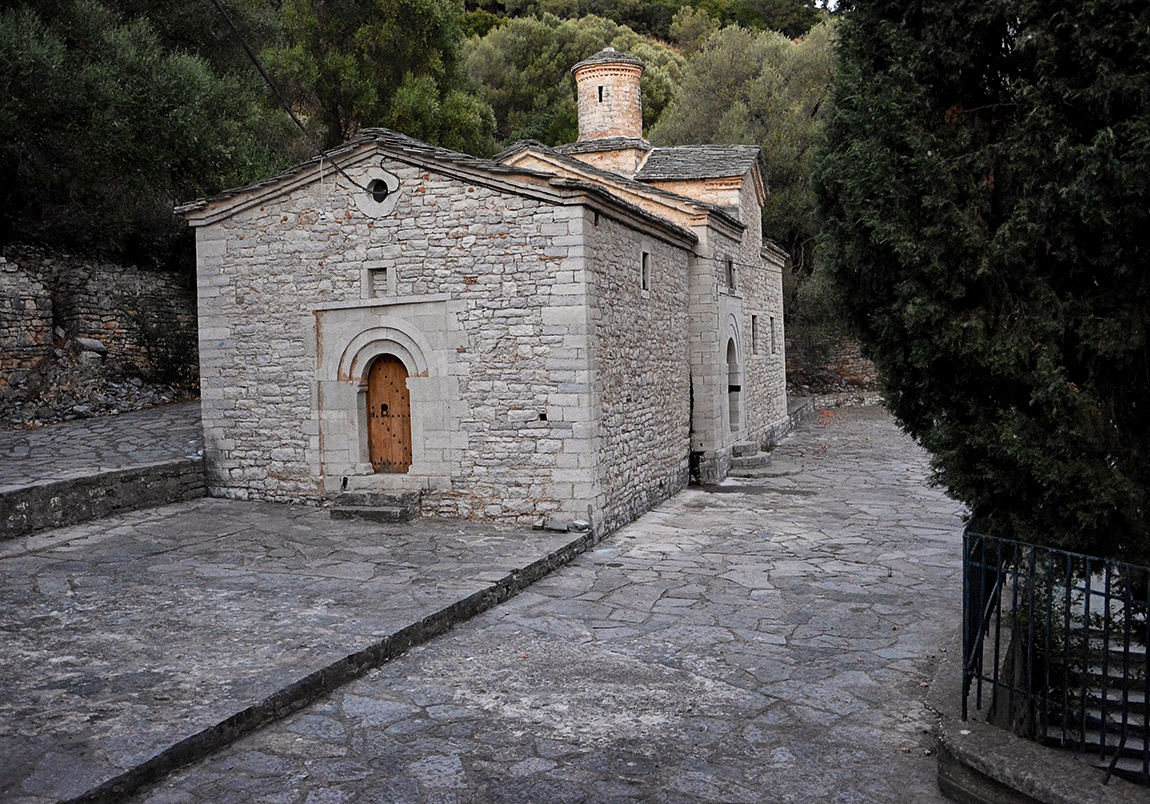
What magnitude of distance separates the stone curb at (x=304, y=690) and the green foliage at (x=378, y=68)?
52.9 feet

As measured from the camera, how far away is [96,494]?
32.2 ft

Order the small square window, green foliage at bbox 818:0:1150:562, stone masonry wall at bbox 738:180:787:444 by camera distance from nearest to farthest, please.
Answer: green foliage at bbox 818:0:1150:562 < the small square window < stone masonry wall at bbox 738:180:787:444

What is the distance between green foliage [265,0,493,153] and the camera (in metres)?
21.4

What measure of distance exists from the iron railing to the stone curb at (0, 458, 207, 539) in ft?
28.7

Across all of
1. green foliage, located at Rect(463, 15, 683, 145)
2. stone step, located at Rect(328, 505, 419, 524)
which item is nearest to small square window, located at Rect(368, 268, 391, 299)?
stone step, located at Rect(328, 505, 419, 524)

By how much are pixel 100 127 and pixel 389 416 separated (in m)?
7.78

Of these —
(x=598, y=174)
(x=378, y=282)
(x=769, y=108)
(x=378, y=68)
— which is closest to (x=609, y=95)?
(x=598, y=174)

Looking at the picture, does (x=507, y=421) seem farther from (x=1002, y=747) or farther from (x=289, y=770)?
(x=1002, y=747)

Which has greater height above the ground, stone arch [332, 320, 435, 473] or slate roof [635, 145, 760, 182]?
slate roof [635, 145, 760, 182]

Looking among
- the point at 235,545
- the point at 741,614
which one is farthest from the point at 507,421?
the point at 741,614

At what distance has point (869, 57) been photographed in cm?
512

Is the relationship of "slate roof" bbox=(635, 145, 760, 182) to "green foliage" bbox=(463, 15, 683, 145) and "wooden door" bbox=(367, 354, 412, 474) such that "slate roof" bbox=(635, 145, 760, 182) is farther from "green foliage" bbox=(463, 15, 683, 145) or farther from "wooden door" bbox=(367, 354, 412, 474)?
"green foliage" bbox=(463, 15, 683, 145)

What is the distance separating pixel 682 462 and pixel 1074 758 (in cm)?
→ 958

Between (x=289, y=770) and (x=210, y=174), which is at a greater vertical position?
(x=210, y=174)
